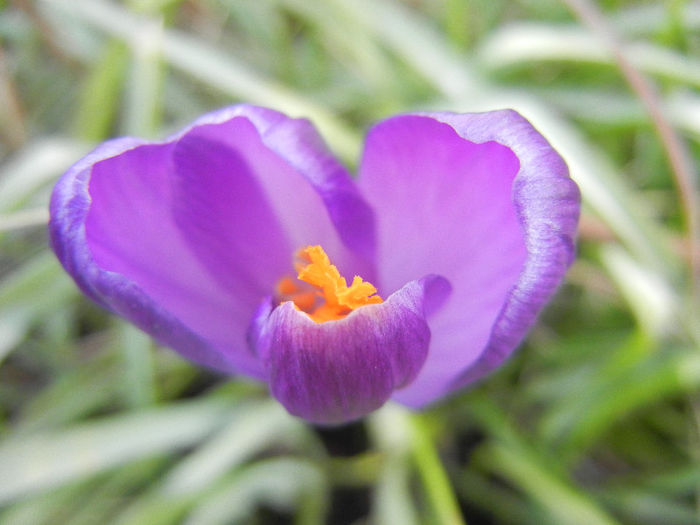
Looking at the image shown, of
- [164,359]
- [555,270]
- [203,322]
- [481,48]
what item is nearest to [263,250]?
[203,322]

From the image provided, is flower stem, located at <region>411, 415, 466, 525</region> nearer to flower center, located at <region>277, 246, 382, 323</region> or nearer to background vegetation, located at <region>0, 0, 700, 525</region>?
background vegetation, located at <region>0, 0, 700, 525</region>

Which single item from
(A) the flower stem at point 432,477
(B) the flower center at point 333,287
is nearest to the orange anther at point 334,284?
(B) the flower center at point 333,287

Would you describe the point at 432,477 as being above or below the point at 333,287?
below

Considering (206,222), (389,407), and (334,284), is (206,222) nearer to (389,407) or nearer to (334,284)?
(334,284)

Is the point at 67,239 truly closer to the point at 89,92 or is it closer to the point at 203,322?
the point at 203,322

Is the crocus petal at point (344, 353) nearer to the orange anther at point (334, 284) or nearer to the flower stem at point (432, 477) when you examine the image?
the orange anther at point (334, 284)

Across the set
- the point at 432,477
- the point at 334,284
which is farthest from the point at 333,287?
the point at 432,477
